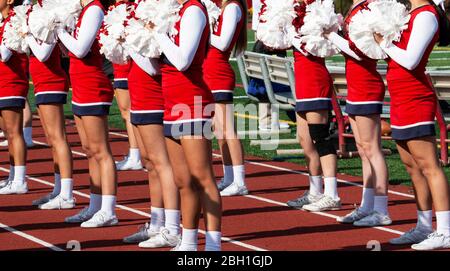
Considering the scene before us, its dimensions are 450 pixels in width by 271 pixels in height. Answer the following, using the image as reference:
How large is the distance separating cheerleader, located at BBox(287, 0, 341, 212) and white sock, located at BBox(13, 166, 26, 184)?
100 inches

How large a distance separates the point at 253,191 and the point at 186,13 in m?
3.68

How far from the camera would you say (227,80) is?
930cm

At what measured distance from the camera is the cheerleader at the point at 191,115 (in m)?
6.09

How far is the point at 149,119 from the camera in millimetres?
7012

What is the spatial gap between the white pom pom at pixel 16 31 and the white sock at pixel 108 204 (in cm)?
158

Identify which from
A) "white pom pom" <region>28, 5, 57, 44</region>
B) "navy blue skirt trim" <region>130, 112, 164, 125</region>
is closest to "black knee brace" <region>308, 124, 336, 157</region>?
"navy blue skirt trim" <region>130, 112, 164, 125</region>

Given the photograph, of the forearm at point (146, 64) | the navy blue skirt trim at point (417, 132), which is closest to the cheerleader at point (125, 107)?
the forearm at point (146, 64)

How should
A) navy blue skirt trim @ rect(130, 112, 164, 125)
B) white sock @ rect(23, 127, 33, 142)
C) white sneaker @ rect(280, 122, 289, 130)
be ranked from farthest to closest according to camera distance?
white sneaker @ rect(280, 122, 289, 130) → white sock @ rect(23, 127, 33, 142) → navy blue skirt trim @ rect(130, 112, 164, 125)

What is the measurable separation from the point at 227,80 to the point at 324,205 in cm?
152

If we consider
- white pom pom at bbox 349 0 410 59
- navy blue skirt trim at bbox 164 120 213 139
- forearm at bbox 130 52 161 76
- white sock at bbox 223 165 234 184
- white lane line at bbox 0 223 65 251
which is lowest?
white lane line at bbox 0 223 65 251

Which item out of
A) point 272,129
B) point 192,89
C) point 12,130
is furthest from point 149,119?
point 272,129

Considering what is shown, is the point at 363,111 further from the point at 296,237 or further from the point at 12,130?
the point at 12,130

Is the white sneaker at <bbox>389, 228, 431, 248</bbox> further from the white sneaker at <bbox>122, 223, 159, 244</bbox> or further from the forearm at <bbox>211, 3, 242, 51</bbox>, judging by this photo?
the forearm at <bbox>211, 3, 242, 51</bbox>

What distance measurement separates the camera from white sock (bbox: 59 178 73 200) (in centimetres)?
854
